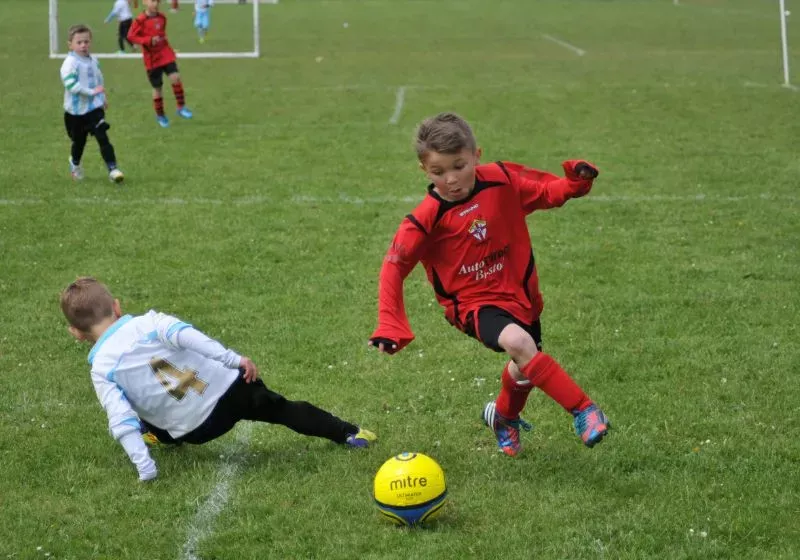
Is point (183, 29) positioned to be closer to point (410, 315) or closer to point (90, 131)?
point (90, 131)

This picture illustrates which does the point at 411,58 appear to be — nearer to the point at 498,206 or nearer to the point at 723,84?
the point at 723,84

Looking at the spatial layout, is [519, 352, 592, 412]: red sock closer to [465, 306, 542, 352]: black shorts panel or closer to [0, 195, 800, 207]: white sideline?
[465, 306, 542, 352]: black shorts panel

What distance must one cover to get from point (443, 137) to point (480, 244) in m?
0.60

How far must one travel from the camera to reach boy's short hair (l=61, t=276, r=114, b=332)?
561 cm

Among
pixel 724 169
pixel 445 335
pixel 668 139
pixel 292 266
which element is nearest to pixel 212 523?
pixel 445 335

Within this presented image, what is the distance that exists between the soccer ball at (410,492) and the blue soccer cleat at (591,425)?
0.74m

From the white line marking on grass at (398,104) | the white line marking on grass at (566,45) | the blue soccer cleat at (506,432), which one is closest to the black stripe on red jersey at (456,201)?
the blue soccer cleat at (506,432)

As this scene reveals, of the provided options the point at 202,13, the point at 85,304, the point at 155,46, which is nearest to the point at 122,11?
the point at 202,13

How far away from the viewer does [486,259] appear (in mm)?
5609

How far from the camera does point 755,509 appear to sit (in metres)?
5.09

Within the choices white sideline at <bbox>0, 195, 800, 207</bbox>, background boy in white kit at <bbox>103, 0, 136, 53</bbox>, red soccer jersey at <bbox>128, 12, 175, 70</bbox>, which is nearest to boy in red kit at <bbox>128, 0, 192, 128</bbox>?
red soccer jersey at <bbox>128, 12, 175, 70</bbox>

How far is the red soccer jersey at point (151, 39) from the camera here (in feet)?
57.0

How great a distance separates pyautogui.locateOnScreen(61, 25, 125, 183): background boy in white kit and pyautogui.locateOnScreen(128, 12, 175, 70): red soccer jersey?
4056mm

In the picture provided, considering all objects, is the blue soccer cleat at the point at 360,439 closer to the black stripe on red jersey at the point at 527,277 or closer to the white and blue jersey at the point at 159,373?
the white and blue jersey at the point at 159,373
